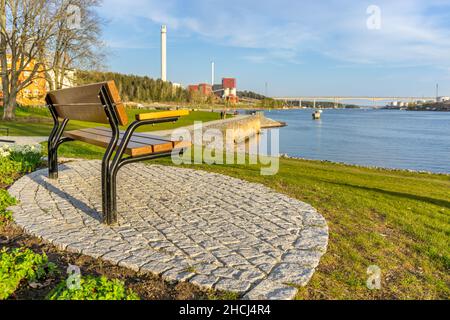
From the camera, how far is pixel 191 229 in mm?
3693

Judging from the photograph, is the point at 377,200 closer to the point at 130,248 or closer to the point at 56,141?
the point at 130,248

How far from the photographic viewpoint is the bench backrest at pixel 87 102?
3.54 m

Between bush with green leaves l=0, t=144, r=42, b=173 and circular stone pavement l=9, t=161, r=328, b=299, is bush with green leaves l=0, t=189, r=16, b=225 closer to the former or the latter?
circular stone pavement l=9, t=161, r=328, b=299

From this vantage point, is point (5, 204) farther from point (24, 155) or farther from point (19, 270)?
point (24, 155)

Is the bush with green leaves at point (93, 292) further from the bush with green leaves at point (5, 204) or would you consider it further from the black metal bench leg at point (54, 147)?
the black metal bench leg at point (54, 147)

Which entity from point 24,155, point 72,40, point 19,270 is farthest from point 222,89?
point 19,270

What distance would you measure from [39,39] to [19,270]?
23.6 m

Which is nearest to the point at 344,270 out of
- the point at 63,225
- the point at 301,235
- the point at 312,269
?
the point at 312,269

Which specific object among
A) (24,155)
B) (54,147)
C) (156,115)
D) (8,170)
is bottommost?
(8,170)

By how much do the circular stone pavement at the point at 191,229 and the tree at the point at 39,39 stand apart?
19.6 metres

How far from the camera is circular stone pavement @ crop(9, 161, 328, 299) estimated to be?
8.93 ft

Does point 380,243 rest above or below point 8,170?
below

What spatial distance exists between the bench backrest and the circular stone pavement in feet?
3.44

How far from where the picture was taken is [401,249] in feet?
11.0
